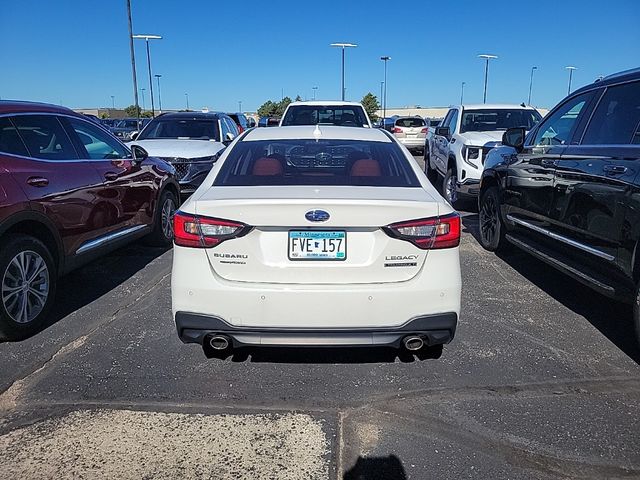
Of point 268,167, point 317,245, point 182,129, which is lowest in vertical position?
point 317,245

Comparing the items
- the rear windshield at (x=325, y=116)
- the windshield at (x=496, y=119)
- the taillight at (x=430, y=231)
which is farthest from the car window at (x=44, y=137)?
the windshield at (x=496, y=119)

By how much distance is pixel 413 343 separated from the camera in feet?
10.6

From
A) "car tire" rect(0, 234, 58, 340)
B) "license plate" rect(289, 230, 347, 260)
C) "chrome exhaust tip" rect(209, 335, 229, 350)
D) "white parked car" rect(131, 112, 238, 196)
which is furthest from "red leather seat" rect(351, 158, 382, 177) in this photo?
"white parked car" rect(131, 112, 238, 196)

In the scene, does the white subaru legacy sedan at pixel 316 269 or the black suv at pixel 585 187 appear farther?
the black suv at pixel 585 187

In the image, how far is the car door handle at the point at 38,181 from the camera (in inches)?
168

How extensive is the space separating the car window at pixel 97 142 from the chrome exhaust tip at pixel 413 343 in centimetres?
380

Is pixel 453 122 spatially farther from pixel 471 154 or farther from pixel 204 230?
pixel 204 230

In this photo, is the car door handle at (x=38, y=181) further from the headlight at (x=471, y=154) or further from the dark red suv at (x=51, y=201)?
the headlight at (x=471, y=154)

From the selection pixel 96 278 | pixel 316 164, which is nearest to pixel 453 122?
pixel 316 164

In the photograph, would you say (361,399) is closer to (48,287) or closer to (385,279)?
(385,279)

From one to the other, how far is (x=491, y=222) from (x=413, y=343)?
4153 millimetres

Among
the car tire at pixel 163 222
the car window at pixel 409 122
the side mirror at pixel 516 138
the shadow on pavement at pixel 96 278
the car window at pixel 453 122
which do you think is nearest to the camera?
the shadow on pavement at pixel 96 278

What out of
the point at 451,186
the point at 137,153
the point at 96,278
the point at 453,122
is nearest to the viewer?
the point at 96,278

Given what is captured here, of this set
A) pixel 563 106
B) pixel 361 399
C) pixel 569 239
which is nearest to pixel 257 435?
pixel 361 399
